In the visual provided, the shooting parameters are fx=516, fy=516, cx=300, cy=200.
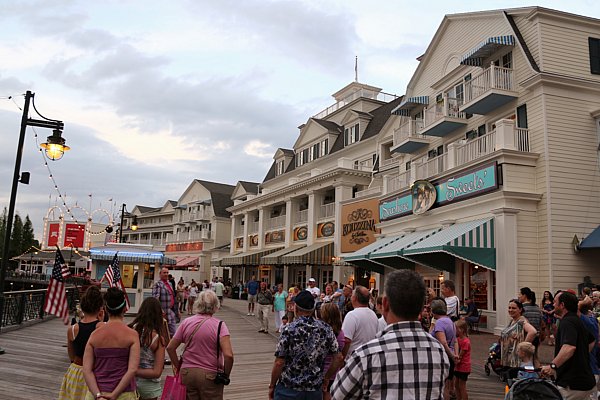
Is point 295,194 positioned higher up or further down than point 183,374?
higher up

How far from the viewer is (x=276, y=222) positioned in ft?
132

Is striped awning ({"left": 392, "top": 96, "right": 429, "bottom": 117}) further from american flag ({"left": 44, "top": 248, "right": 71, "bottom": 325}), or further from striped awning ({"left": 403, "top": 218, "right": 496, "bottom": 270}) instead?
american flag ({"left": 44, "top": 248, "right": 71, "bottom": 325})

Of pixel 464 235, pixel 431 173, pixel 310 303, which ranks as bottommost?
pixel 310 303

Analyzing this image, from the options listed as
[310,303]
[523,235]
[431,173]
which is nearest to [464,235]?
[523,235]

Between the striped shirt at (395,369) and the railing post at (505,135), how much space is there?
49.8 feet

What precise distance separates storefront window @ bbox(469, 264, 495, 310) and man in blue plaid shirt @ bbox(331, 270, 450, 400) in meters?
16.0

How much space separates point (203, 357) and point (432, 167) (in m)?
17.1

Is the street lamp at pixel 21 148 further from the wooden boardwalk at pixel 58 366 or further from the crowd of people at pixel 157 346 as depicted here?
the crowd of people at pixel 157 346

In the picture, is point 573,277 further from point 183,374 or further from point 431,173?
point 183,374

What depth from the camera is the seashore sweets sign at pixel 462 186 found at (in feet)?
55.0

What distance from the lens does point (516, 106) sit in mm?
18141

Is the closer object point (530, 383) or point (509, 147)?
point (530, 383)

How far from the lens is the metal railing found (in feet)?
57.1

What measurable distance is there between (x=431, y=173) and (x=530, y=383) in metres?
17.6
